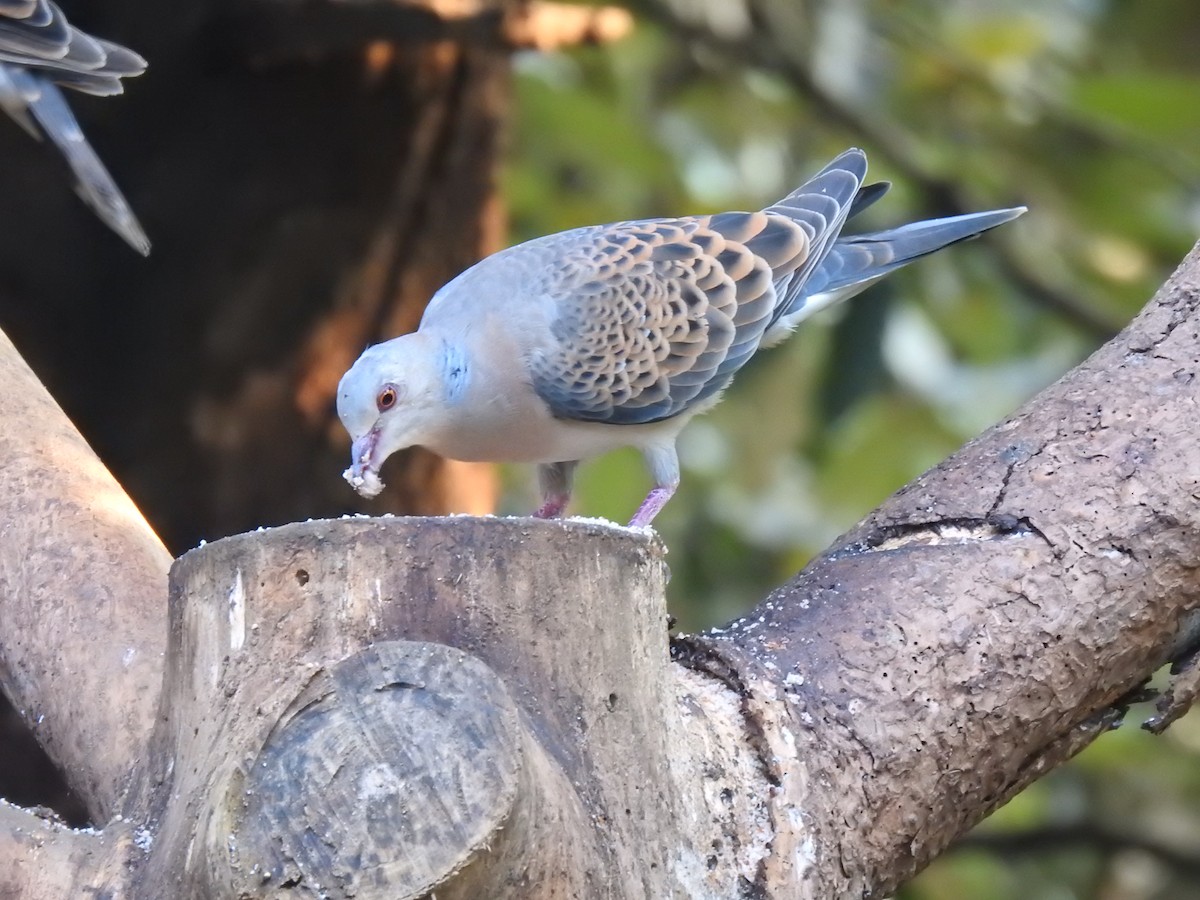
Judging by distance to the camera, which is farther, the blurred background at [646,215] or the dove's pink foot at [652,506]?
the blurred background at [646,215]

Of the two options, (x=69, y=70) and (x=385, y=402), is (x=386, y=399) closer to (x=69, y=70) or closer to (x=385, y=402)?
(x=385, y=402)

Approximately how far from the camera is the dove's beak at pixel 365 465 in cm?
290

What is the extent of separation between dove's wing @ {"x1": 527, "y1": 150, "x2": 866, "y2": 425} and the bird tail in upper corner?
102 millimetres

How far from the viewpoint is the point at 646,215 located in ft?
17.4

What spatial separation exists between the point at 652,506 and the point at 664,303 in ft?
1.43

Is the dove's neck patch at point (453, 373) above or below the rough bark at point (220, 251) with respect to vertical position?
above

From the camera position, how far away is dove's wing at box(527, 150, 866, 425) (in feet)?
10.7

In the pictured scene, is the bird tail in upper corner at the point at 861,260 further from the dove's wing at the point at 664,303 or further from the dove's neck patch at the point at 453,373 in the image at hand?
the dove's neck patch at the point at 453,373

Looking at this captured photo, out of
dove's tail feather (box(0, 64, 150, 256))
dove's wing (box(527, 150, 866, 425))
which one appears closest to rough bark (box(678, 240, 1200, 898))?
dove's wing (box(527, 150, 866, 425))

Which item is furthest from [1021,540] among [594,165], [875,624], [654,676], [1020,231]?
[1020,231]

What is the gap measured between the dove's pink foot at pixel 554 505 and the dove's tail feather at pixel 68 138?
106 cm

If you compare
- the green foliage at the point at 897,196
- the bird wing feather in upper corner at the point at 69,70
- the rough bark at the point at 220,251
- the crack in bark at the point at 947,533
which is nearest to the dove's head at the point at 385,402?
the bird wing feather in upper corner at the point at 69,70

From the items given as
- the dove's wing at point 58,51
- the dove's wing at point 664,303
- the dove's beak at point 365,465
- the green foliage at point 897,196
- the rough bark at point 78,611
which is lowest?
the green foliage at point 897,196

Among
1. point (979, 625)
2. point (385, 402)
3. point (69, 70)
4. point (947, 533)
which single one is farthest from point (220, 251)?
point (979, 625)
